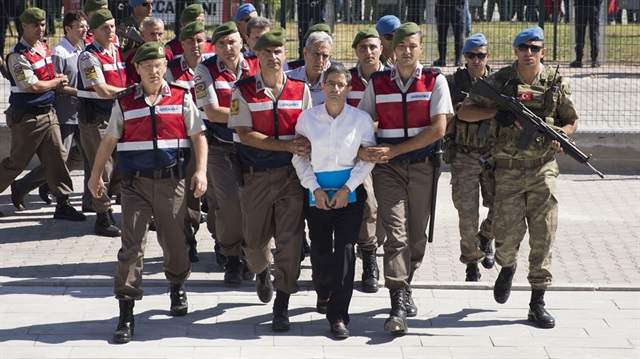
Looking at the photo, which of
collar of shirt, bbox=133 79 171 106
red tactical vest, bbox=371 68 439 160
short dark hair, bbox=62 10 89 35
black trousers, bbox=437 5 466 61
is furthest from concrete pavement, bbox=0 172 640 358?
black trousers, bbox=437 5 466 61

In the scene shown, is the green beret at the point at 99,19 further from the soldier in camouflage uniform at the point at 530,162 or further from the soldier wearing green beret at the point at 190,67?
the soldier in camouflage uniform at the point at 530,162

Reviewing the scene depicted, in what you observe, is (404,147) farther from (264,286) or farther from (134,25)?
(134,25)

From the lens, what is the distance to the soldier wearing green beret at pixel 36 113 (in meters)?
10.7

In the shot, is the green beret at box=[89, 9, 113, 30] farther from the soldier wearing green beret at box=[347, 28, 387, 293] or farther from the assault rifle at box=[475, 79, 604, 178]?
the assault rifle at box=[475, 79, 604, 178]

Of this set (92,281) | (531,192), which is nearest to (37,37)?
(92,281)

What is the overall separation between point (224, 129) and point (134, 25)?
8.39 ft

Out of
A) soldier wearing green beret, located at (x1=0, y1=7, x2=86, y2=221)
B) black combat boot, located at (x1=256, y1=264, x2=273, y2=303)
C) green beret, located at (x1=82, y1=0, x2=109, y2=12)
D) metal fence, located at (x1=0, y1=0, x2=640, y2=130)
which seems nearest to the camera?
black combat boot, located at (x1=256, y1=264, x2=273, y2=303)

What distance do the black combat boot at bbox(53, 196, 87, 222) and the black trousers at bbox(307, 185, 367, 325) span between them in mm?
3963

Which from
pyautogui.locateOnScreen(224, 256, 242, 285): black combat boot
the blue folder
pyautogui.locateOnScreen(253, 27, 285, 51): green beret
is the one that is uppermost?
pyautogui.locateOnScreen(253, 27, 285, 51): green beret

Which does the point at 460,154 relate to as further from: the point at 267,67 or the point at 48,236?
the point at 48,236

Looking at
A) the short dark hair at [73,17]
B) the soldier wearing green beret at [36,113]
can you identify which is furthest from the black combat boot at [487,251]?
the short dark hair at [73,17]

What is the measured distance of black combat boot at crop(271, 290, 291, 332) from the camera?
777 cm

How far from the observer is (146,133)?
7656 mm

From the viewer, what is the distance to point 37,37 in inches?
423
